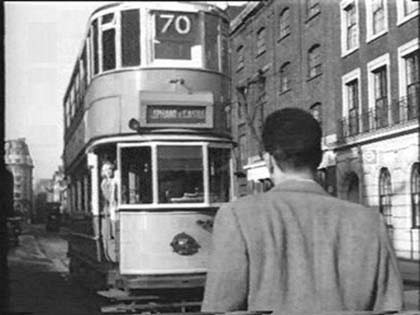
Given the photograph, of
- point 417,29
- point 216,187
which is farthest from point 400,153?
point 216,187

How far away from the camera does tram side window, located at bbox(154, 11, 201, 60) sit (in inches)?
74.4

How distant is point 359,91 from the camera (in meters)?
2.17

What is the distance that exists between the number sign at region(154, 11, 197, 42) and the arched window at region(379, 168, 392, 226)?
2.52 ft

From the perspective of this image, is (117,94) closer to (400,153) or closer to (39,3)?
(39,3)

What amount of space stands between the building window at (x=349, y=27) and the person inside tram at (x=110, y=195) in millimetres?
852

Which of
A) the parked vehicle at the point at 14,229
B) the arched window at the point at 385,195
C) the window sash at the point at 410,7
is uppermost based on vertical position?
the window sash at the point at 410,7

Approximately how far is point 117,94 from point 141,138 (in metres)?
0.14

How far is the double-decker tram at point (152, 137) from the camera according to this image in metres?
1.88

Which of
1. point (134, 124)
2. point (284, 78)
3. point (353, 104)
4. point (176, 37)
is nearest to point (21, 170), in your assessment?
point (134, 124)

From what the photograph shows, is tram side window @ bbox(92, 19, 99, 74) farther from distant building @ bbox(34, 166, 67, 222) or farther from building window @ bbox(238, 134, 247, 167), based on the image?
building window @ bbox(238, 134, 247, 167)

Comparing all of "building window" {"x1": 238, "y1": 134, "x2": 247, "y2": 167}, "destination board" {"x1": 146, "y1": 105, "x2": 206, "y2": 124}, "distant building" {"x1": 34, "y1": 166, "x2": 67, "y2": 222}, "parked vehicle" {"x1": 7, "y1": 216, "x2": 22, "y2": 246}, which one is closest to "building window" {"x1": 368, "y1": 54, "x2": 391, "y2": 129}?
"building window" {"x1": 238, "y1": 134, "x2": 247, "y2": 167}

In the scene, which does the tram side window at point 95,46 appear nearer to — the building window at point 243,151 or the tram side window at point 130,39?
the tram side window at point 130,39

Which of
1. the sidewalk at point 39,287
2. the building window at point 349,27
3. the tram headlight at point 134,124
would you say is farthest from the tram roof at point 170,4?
the sidewalk at point 39,287

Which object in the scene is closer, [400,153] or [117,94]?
[117,94]
